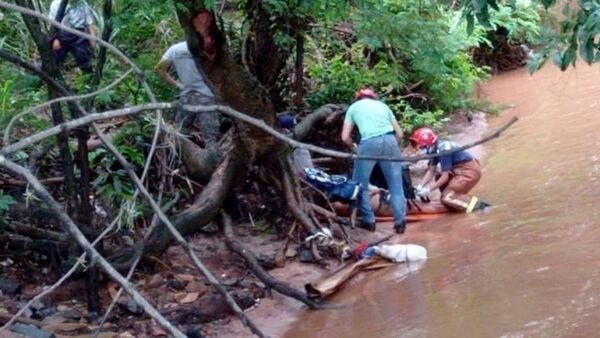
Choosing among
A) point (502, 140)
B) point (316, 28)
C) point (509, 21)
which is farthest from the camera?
point (509, 21)

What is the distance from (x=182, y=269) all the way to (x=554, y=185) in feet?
15.5

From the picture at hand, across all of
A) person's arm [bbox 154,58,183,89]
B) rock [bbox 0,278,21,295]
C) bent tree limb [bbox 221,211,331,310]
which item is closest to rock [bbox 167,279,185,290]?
bent tree limb [bbox 221,211,331,310]

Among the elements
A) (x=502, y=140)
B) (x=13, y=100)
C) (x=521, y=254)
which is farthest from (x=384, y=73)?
(x=13, y=100)

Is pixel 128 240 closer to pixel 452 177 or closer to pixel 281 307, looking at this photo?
pixel 281 307

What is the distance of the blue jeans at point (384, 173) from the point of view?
A: 10.6 meters

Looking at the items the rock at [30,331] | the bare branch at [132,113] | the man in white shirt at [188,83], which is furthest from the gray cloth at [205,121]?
the bare branch at [132,113]

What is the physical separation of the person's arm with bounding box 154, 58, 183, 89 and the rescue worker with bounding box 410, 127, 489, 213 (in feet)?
9.38

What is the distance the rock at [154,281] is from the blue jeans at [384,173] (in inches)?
112

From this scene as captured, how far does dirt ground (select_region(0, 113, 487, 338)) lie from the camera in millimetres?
7730

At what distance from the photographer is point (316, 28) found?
13094 millimetres

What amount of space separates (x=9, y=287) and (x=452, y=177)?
5.45 m

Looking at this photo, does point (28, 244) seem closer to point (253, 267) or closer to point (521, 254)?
point (253, 267)

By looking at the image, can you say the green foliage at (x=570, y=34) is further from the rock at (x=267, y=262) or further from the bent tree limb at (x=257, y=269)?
the rock at (x=267, y=262)

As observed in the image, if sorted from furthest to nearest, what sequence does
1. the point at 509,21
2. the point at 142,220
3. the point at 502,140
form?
the point at 509,21 → the point at 502,140 → the point at 142,220
